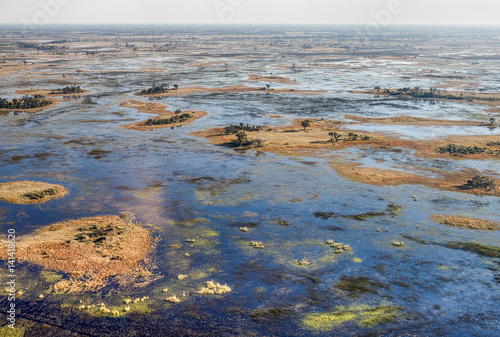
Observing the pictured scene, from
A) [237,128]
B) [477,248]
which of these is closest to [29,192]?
[237,128]

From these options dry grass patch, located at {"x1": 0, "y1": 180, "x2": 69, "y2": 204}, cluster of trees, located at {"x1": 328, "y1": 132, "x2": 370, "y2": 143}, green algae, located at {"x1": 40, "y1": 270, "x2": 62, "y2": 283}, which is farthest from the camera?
cluster of trees, located at {"x1": 328, "y1": 132, "x2": 370, "y2": 143}

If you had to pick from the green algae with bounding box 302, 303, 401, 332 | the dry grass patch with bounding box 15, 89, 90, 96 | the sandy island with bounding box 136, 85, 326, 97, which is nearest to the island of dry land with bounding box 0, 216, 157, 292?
the green algae with bounding box 302, 303, 401, 332

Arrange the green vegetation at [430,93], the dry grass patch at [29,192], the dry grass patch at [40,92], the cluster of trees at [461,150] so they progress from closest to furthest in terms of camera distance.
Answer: the dry grass patch at [29,192]
the cluster of trees at [461,150]
the dry grass patch at [40,92]
the green vegetation at [430,93]

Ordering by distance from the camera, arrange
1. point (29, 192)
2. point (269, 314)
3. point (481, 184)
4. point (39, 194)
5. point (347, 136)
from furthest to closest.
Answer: point (347, 136)
point (481, 184)
point (29, 192)
point (39, 194)
point (269, 314)

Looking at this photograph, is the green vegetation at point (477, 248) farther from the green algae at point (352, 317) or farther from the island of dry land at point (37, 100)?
the island of dry land at point (37, 100)

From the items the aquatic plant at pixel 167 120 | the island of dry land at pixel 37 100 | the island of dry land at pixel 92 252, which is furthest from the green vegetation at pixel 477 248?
the island of dry land at pixel 37 100

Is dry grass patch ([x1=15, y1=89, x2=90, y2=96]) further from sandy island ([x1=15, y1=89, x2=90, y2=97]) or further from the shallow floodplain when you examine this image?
the shallow floodplain

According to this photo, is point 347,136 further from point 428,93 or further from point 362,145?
point 428,93
